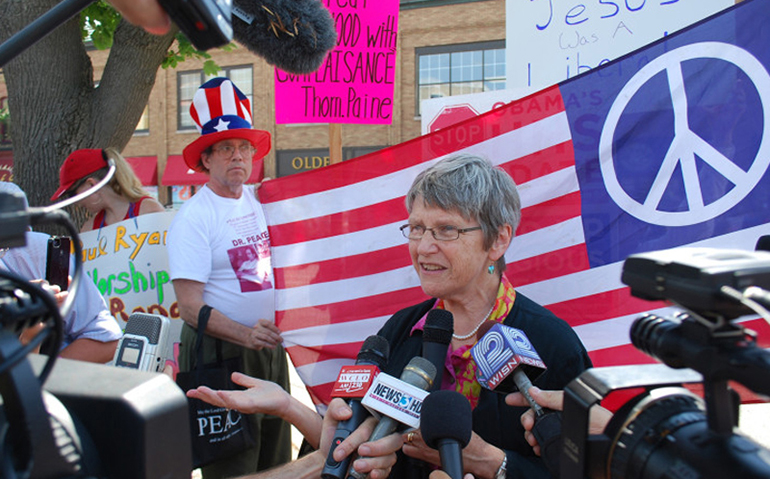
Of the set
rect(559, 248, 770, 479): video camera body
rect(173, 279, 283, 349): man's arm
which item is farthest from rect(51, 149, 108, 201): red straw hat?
rect(559, 248, 770, 479): video camera body

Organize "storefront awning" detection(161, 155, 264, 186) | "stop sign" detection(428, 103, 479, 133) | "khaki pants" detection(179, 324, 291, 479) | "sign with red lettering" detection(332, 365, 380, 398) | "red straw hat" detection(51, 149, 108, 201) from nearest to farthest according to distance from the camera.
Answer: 1. "sign with red lettering" detection(332, 365, 380, 398)
2. "khaki pants" detection(179, 324, 291, 479)
3. "red straw hat" detection(51, 149, 108, 201)
4. "stop sign" detection(428, 103, 479, 133)
5. "storefront awning" detection(161, 155, 264, 186)

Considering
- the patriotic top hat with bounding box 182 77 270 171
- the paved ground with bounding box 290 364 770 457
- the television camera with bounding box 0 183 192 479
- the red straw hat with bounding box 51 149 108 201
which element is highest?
the patriotic top hat with bounding box 182 77 270 171

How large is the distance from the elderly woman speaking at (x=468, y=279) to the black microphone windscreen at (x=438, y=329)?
175 millimetres

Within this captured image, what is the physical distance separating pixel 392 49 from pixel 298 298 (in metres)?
1.73

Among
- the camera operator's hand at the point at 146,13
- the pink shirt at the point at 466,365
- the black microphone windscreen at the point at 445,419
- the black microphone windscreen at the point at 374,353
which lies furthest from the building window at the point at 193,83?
the camera operator's hand at the point at 146,13

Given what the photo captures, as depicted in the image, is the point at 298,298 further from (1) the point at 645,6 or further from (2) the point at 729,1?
(2) the point at 729,1

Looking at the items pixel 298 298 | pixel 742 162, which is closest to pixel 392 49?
pixel 298 298

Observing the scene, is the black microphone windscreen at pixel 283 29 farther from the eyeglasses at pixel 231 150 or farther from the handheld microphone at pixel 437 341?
the eyeglasses at pixel 231 150

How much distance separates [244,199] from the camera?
3355mm

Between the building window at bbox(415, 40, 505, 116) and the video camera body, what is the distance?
17248 mm

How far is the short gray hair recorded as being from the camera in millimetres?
2021

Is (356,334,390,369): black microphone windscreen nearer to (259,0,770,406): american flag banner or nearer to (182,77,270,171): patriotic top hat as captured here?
(259,0,770,406): american flag banner

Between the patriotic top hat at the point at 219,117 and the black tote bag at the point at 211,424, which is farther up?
the patriotic top hat at the point at 219,117

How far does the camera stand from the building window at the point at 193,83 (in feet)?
64.8
